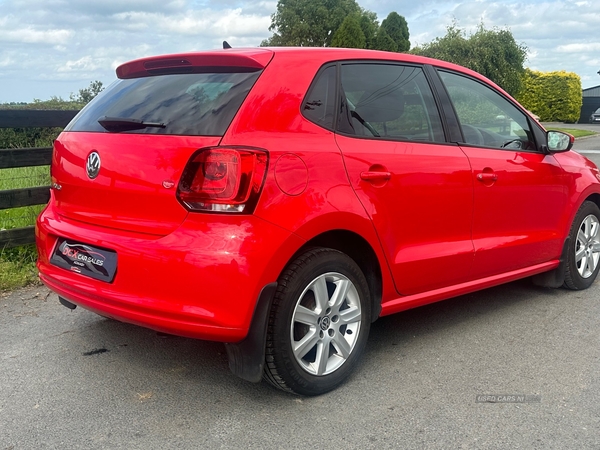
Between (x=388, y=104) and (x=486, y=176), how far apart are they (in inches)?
34.0

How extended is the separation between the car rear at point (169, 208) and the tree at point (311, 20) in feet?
191

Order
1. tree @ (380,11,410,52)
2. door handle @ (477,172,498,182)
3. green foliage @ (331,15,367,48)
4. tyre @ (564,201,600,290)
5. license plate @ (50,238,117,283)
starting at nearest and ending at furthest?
license plate @ (50,238,117,283) < door handle @ (477,172,498,182) < tyre @ (564,201,600,290) < green foliage @ (331,15,367,48) < tree @ (380,11,410,52)

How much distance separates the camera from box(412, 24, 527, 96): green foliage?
1077 inches

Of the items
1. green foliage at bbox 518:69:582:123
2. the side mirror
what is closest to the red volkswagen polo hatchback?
the side mirror

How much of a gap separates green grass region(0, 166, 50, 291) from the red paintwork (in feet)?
5.86

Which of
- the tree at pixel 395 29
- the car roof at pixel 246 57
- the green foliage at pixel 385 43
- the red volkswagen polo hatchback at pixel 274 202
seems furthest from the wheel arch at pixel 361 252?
the tree at pixel 395 29

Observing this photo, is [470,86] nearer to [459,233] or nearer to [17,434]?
[459,233]

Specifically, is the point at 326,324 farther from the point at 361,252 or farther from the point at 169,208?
the point at 169,208

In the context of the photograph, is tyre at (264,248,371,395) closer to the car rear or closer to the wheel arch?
the wheel arch

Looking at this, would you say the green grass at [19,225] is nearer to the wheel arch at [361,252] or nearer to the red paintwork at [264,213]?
the red paintwork at [264,213]

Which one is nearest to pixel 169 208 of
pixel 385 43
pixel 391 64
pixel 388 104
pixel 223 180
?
pixel 223 180

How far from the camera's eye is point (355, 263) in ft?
11.3

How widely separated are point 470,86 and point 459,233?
1049mm

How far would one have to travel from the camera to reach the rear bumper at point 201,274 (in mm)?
2859
